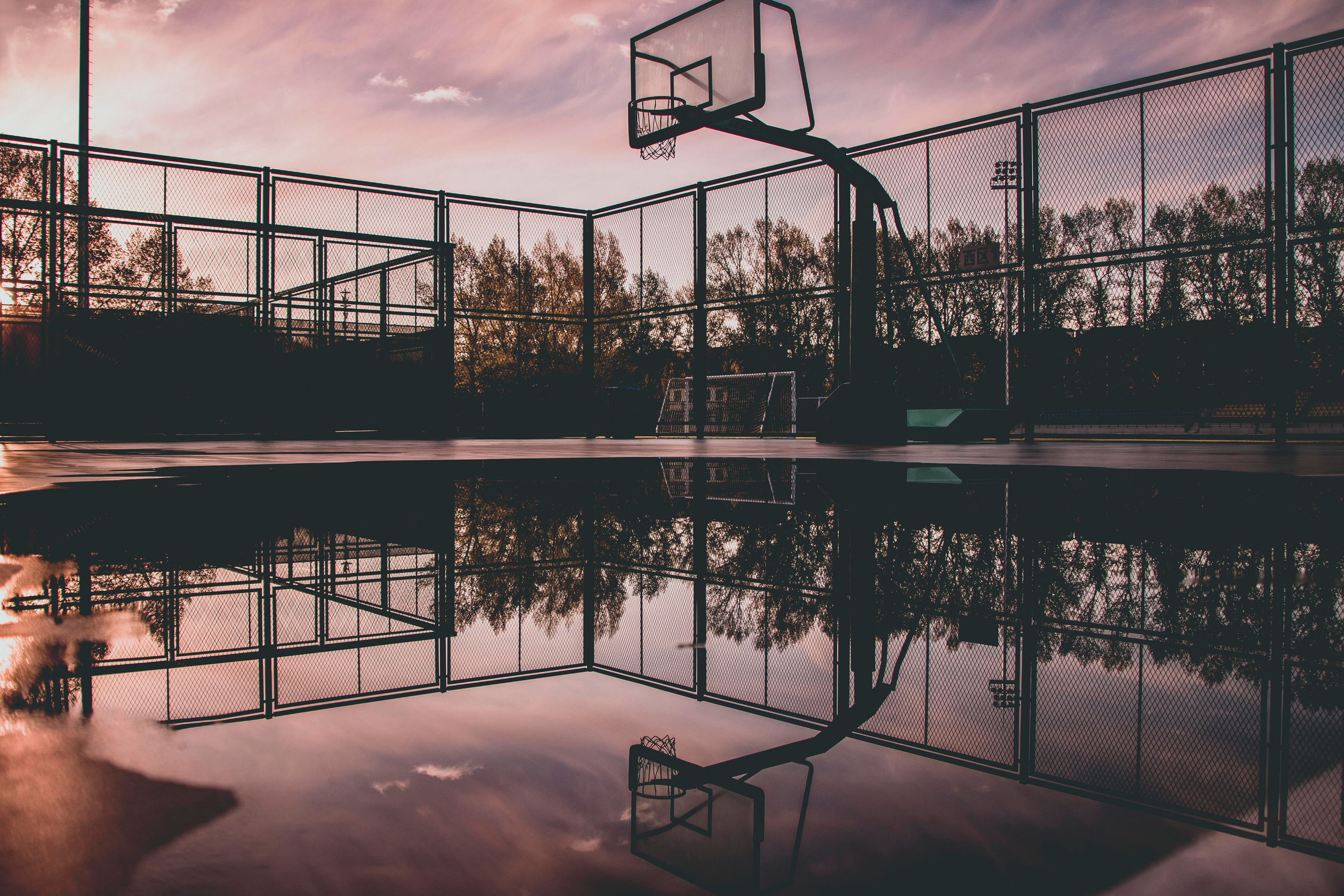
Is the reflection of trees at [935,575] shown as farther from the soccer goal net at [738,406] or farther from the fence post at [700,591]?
the soccer goal net at [738,406]

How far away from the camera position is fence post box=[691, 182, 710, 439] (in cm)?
1421

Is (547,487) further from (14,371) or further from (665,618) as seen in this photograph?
(14,371)

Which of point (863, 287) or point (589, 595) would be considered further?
point (863, 287)

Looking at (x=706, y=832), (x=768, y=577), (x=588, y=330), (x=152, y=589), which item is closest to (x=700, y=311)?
(x=588, y=330)

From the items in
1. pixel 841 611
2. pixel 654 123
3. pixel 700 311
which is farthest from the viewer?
pixel 700 311

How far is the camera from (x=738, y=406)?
20438mm

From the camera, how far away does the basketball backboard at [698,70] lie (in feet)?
34.3

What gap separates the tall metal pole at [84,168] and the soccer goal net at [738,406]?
36.0ft

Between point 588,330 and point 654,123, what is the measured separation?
6.09 metres

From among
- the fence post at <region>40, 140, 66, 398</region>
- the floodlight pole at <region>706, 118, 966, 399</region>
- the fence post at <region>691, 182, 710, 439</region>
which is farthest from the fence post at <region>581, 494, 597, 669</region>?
the fence post at <region>40, 140, 66, 398</region>

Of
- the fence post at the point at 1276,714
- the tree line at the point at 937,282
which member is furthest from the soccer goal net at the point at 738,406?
the fence post at the point at 1276,714

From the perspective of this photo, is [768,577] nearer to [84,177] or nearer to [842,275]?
[842,275]

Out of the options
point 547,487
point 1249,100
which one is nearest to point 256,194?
point 547,487

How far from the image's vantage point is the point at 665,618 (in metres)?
1.68
